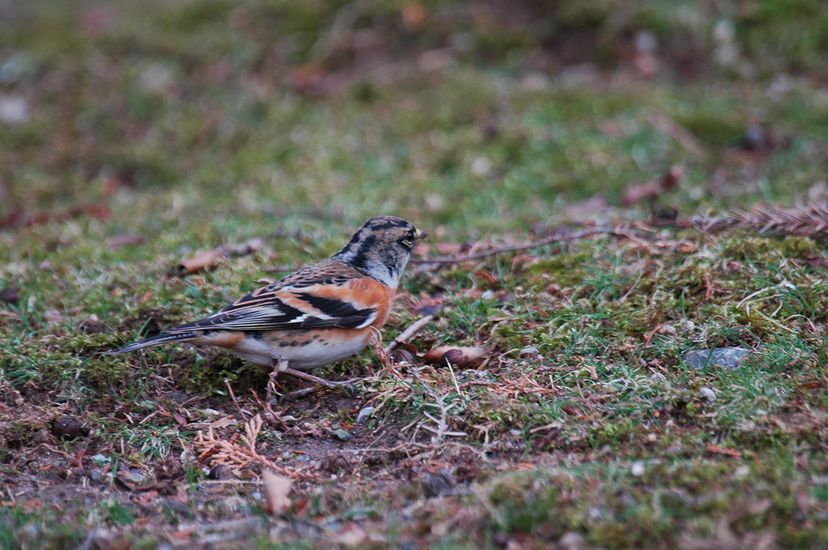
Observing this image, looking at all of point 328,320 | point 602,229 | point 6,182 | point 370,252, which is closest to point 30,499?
point 328,320

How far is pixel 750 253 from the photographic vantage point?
5102 mm

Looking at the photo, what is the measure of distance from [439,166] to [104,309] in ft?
11.9

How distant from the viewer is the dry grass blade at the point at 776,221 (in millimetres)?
5246

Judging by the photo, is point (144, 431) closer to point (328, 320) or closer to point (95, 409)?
point (95, 409)

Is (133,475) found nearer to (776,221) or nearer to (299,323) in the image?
(299,323)

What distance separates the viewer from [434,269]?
5.66 meters

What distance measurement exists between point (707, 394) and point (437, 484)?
1187 millimetres

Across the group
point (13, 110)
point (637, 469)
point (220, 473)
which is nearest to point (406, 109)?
point (13, 110)

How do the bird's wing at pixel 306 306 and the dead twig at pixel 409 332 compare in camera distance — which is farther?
the dead twig at pixel 409 332

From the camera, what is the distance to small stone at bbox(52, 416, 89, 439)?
4.24m

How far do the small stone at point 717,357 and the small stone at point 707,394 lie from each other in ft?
0.85

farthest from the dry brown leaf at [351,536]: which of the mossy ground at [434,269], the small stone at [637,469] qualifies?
the small stone at [637,469]

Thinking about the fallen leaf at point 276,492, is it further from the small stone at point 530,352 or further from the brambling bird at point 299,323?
the small stone at point 530,352

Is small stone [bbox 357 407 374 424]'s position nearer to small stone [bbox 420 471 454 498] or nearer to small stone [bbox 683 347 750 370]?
small stone [bbox 420 471 454 498]
